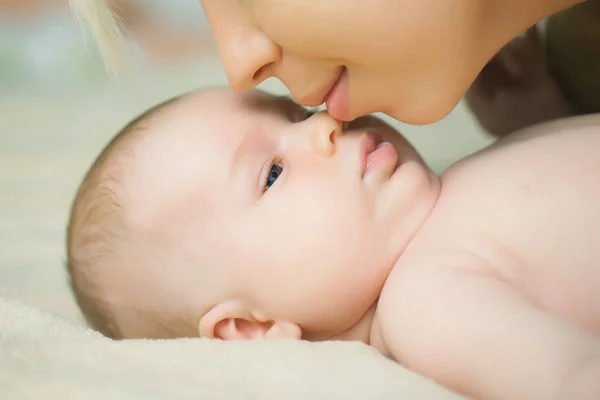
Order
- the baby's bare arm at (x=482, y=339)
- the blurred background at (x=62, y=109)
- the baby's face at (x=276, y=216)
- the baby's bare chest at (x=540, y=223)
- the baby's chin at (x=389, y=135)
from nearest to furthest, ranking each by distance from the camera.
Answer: the baby's bare arm at (x=482, y=339), the baby's bare chest at (x=540, y=223), the baby's face at (x=276, y=216), the baby's chin at (x=389, y=135), the blurred background at (x=62, y=109)

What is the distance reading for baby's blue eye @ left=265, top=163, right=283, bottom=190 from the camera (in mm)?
865

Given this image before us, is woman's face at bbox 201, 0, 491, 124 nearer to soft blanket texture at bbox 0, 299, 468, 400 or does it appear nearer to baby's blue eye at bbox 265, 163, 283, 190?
baby's blue eye at bbox 265, 163, 283, 190

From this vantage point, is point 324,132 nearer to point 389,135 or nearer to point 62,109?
point 389,135

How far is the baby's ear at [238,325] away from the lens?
2.75 ft

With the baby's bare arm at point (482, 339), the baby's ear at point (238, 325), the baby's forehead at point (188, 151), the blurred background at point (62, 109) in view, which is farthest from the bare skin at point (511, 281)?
the blurred background at point (62, 109)

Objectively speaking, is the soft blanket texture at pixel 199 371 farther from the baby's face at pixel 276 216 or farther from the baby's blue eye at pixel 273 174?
the baby's blue eye at pixel 273 174

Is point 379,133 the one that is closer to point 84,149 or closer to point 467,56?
point 467,56

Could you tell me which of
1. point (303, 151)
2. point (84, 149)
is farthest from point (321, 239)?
point (84, 149)

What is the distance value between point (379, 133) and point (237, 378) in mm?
420

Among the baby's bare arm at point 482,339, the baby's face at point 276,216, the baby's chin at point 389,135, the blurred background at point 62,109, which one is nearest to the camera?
the baby's bare arm at point 482,339

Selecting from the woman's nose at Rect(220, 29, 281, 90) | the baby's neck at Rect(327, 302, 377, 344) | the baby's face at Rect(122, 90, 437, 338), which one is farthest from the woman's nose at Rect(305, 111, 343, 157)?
the baby's neck at Rect(327, 302, 377, 344)

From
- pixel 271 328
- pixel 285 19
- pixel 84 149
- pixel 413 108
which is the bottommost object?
pixel 271 328

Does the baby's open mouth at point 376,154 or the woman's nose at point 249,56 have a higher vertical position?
the woman's nose at point 249,56

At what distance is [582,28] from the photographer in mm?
1027
